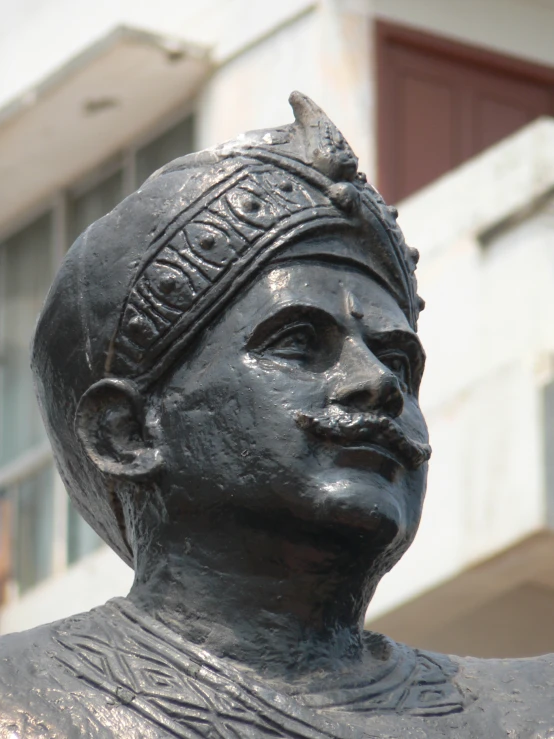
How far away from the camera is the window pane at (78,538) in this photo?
→ 15859 mm

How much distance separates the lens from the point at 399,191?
590 inches

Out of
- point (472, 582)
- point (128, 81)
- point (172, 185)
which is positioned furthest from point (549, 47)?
point (172, 185)

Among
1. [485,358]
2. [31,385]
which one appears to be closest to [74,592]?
[31,385]

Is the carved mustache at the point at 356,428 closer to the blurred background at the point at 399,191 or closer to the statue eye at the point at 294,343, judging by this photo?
the statue eye at the point at 294,343

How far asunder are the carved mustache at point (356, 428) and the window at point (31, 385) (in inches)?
420

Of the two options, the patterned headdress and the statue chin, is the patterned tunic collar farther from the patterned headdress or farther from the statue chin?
the patterned headdress

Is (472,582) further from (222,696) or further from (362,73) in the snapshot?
(222,696)

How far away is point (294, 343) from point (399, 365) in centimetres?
31

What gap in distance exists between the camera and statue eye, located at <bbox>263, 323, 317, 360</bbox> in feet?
17.4

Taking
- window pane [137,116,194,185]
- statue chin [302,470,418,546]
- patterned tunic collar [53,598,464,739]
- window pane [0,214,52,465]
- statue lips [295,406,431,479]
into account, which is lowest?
window pane [0,214,52,465]

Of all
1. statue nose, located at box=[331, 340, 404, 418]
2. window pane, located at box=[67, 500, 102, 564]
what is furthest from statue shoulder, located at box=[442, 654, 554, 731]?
window pane, located at box=[67, 500, 102, 564]

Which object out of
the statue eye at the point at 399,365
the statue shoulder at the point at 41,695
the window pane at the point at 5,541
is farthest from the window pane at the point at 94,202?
the statue shoulder at the point at 41,695

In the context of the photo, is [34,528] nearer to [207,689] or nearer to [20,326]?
[20,326]

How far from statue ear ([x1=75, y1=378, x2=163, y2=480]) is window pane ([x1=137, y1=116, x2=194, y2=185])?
33.9 ft
